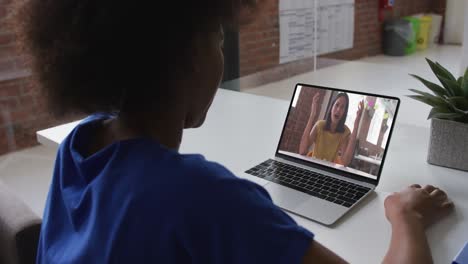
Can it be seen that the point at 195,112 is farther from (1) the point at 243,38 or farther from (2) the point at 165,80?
(1) the point at 243,38

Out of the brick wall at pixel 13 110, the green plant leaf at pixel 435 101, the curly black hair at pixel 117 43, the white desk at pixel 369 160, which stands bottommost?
the brick wall at pixel 13 110

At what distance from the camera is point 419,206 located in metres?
0.92

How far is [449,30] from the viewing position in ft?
6.81

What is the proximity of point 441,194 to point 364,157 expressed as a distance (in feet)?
0.63

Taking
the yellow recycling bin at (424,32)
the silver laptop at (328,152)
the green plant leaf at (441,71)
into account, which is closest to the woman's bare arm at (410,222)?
the silver laptop at (328,152)

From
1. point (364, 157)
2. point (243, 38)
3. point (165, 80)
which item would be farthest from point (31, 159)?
point (165, 80)

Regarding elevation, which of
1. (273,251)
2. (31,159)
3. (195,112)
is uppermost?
(195,112)

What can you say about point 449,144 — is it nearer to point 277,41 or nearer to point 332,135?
point 332,135

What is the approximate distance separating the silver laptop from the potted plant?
14 cm

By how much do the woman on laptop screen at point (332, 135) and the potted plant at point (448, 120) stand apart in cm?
20

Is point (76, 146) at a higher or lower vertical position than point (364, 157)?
higher

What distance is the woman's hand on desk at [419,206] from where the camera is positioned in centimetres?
89

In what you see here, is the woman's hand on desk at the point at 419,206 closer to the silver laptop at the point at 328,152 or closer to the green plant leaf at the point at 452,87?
the silver laptop at the point at 328,152

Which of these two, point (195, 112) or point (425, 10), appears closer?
point (195, 112)
